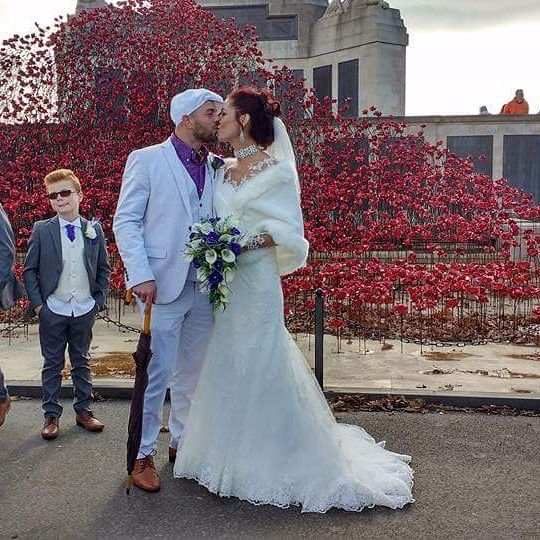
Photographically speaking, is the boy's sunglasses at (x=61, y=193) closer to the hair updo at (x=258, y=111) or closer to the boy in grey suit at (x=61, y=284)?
the boy in grey suit at (x=61, y=284)

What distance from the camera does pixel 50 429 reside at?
5281 mm

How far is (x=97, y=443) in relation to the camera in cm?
517

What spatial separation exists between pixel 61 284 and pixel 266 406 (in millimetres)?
1956

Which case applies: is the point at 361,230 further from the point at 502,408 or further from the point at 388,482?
the point at 388,482

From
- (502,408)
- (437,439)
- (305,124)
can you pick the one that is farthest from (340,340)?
(305,124)

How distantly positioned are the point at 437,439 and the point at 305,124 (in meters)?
10.0

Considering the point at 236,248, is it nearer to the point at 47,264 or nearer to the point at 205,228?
the point at 205,228

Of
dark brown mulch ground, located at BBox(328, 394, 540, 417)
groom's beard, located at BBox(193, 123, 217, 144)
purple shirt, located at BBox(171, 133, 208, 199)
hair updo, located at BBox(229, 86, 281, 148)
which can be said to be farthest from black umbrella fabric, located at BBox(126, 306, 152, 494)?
dark brown mulch ground, located at BBox(328, 394, 540, 417)

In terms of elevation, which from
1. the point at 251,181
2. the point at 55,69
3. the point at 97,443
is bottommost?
the point at 97,443

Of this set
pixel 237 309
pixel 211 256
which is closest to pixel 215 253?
pixel 211 256

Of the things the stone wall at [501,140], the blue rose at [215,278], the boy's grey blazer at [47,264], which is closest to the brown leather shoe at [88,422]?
the boy's grey blazer at [47,264]

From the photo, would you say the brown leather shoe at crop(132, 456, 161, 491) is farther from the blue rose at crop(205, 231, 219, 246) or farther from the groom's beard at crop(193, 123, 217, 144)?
the groom's beard at crop(193, 123, 217, 144)

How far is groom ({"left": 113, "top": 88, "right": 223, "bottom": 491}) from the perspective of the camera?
4324mm

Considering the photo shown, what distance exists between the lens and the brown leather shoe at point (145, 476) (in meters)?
4.27
